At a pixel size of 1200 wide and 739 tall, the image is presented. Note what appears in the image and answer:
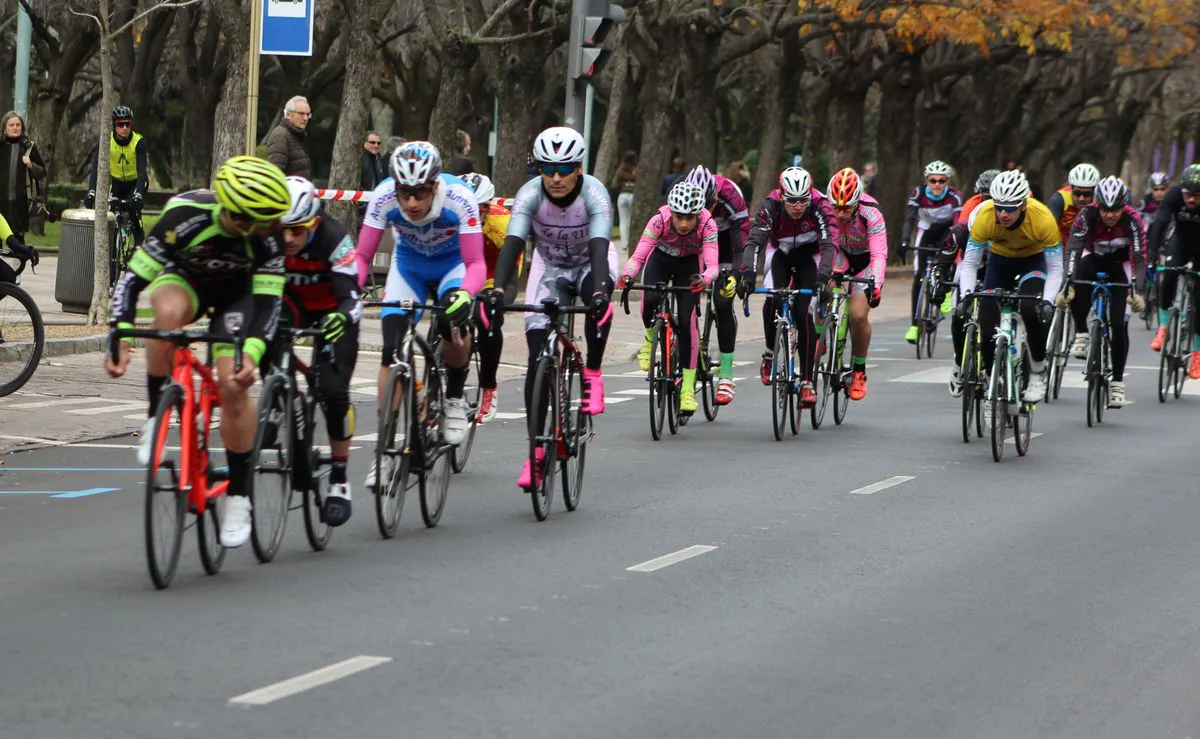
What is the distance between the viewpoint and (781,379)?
46.5 ft

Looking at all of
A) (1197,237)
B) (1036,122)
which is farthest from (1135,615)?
(1036,122)

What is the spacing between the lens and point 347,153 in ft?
75.9

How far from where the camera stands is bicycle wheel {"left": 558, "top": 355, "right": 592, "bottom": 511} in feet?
33.6

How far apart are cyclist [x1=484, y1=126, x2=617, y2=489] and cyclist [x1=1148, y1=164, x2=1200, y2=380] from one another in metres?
7.47

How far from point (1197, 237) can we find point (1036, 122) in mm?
37186

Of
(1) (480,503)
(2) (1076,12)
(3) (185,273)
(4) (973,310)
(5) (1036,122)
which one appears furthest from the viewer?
(5) (1036,122)

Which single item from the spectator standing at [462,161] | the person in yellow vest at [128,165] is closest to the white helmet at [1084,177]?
the spectator standing at [462,161]

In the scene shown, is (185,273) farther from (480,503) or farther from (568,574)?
(480,503)

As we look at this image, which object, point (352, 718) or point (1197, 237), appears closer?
point (352, 718)

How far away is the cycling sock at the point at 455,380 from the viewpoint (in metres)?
10.9

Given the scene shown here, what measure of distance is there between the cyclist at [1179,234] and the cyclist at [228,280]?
10.8 meters

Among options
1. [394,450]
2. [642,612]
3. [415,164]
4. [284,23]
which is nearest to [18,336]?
[284,23]

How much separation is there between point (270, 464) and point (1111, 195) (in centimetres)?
930

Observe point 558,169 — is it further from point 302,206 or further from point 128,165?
point 128,165
